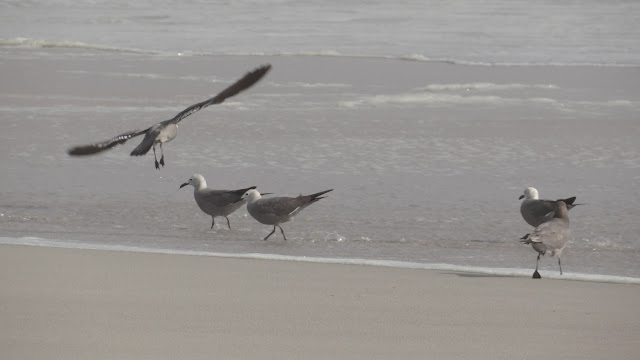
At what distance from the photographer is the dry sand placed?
5523 millimetres

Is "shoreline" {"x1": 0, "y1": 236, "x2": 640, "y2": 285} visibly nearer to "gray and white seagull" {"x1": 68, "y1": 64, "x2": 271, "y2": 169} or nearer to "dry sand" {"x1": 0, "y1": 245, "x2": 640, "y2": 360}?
"dry sand" {"x1": 0, "y1": 245, "x2": 640, "y2": 360}

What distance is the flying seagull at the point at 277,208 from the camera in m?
8.68

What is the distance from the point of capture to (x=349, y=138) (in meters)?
12.4

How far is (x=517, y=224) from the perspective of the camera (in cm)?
904

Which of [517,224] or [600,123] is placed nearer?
[517,224]

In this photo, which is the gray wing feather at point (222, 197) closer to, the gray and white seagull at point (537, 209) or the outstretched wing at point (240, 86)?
the outstretched wing at point (240, 86)

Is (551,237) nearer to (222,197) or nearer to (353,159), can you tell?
(222,197)

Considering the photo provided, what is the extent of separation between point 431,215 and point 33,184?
3.43 metres

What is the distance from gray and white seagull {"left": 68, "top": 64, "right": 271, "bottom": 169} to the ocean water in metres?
0.42

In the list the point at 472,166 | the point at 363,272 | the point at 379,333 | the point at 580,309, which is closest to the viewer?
Answer: the point at 379,333

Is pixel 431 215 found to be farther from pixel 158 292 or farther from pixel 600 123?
pixel 600 123

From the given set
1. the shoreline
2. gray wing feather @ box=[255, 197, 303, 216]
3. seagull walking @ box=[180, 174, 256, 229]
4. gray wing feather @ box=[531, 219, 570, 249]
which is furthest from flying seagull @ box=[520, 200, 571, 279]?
seagull walking @ box=[180, 174, 256, 229]

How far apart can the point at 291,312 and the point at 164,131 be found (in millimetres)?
4565

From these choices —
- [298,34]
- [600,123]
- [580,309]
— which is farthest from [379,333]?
[298,34]
